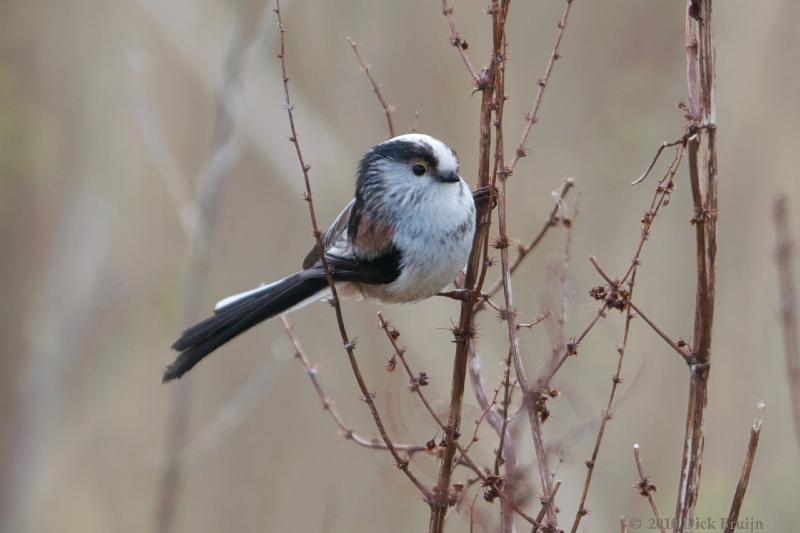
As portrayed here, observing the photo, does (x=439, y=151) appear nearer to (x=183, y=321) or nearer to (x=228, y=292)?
(x=183, y=321)

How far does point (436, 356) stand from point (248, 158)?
125cm

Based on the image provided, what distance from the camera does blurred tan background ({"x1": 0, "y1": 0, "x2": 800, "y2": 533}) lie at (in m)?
3.30

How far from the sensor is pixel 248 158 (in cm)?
392

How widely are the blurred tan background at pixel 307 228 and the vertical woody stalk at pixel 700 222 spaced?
1.69 meters

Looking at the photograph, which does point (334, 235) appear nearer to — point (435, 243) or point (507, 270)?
point (435, 243)

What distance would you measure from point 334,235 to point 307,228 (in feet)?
4.61

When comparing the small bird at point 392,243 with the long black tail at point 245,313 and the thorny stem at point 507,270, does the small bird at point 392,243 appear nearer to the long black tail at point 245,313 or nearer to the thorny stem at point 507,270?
the long black tail at point 245,313

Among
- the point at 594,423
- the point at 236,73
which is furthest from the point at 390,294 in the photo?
the point at 236,73

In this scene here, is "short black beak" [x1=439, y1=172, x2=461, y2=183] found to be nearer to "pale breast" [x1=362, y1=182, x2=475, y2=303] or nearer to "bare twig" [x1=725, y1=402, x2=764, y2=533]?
"pale breast" [x1=362, y1=182, x2=475, y2=303]

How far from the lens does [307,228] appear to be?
368cm

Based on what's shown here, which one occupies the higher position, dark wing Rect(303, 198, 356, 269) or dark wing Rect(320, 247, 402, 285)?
dark wing Rect(303, 198, 356, 269)

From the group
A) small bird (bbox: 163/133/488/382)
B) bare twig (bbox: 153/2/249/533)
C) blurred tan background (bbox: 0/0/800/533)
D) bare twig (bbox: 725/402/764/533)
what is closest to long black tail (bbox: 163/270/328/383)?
small bird (bbox: 163/133/488/382)

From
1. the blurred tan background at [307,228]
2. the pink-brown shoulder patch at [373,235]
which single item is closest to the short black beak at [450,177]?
the pink-brown shoulder patch at [373,235]

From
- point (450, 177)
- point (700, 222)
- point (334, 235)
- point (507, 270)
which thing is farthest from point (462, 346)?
point (334, 235)
